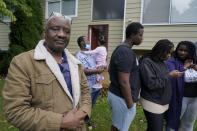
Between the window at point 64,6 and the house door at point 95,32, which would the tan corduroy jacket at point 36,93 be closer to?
the house door at point 95,32

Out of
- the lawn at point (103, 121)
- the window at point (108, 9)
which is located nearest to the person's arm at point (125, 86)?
the lawn at point (103, 121)

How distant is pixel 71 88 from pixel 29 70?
40cm

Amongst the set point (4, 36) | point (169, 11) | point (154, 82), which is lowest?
point (154, 82)

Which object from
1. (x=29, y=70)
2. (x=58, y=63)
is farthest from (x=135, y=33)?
(x=29, y=70)

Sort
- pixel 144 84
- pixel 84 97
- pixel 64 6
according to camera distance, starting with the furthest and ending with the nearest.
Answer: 1. pixel 64 6
2. pixel 144 84
3. pixel 84 97

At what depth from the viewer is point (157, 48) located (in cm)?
278

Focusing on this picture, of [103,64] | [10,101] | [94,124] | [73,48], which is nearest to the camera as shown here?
[10,101]

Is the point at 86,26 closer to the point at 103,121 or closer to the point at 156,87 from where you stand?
the point at 103,121

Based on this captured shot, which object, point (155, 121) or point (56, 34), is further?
point (155, 121)

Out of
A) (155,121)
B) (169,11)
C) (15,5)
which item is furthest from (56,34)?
(15,5)

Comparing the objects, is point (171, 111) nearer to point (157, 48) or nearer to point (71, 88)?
point (157, 48)

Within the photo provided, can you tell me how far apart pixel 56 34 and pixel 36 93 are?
525 mm

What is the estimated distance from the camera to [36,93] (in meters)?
1.45

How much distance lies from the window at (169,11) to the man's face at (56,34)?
6.12 meters
